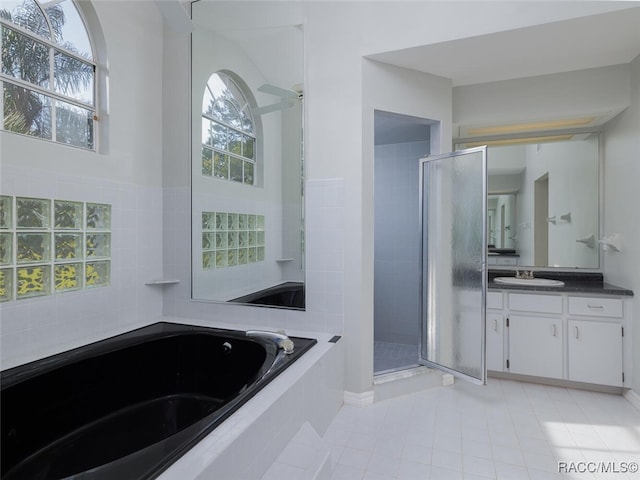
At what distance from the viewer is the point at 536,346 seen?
9.14 feet

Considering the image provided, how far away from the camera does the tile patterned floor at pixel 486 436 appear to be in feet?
5.88

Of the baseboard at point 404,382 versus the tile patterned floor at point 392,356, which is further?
the tile patterned floor at point 392,356

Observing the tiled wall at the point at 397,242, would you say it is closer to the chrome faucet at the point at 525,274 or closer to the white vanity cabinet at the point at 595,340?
the chrome faucet at the point at 525,274

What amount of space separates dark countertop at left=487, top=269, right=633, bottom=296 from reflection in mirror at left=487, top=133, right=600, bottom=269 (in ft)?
0.29

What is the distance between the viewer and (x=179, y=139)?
290cm

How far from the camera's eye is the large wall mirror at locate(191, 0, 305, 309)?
2.63 metres

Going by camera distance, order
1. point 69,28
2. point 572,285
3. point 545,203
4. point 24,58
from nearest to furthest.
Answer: point 24,58, point 69,28, point 572,285, point 545,203

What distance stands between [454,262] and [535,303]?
74cm

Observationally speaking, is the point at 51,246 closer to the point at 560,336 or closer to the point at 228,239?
the point at 228,239

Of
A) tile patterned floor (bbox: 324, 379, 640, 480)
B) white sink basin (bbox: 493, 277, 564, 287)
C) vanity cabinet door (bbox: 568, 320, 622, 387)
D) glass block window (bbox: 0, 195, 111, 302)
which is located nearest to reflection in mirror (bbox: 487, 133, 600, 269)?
white sink basin (bbox: 493, 277, 564, 287)

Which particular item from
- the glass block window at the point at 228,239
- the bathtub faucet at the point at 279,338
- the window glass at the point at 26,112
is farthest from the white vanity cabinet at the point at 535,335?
the window glass at the point at 26,112

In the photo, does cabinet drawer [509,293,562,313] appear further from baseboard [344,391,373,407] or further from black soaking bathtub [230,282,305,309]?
black soaking bathtub [230,282,305,309]

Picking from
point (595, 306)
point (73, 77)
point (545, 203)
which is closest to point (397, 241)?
point (545, 203)

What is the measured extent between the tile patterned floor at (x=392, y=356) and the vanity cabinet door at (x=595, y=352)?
3.91 feet
